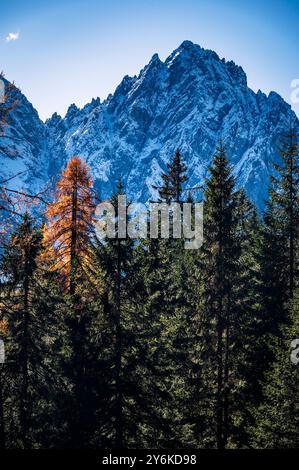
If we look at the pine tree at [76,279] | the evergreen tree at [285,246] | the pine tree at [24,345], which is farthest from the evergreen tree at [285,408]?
the pine tree at [24,345]

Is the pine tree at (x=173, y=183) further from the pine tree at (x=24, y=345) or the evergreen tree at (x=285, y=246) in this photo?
the pine tree at (x=24, y=345)

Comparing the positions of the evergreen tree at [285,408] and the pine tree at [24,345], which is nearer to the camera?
the evergreen tree at [285,408]

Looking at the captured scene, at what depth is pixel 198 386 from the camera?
68.6 feet

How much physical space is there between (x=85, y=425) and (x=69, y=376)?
7.30ft

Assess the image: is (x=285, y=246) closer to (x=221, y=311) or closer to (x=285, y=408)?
(x=221, y=311)

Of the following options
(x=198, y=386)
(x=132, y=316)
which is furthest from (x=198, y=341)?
(x=132, y=316)

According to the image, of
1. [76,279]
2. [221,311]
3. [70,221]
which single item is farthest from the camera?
[70,221]

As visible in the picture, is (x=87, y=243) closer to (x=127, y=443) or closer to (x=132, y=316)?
(x=132, y=316)

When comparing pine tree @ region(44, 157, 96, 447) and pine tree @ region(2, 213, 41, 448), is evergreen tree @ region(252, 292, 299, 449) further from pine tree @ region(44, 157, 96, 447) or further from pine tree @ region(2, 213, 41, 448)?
pine tree @ region(2, 213, 41, 448)

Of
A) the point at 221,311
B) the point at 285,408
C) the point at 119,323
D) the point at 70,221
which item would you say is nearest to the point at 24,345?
the point at 119,323

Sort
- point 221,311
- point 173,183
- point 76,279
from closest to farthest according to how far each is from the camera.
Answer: point 76,279 → point 221,311 → point 173,183

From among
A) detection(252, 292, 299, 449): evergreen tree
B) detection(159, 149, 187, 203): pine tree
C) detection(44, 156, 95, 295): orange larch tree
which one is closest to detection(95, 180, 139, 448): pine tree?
detection(44, 156, 95, 295): orange larch tree

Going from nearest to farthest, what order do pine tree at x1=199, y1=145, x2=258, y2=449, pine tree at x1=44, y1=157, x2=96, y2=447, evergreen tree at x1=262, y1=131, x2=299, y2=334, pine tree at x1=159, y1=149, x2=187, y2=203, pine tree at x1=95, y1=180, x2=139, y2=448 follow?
pine tree at x1=95, y1=180, x2=139, y2=448, pine tree at x1=44, y1=157, x2=96, y2=447, pine tree at x1=199, y1=145, x2=258, y2=449, evergreen tree at x1=262, y1=131, x2=299, y2=334, pine tree at x1=159, y1=149, x2=187, y2=203
